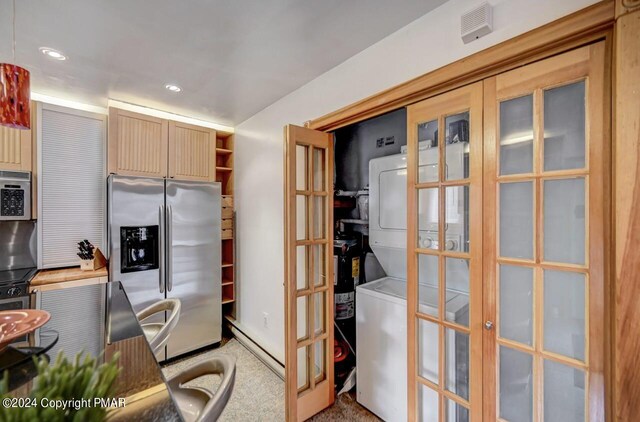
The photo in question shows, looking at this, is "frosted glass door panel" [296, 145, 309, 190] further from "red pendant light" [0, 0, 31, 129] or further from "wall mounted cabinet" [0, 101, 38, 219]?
"wall mounted cabinet" [0, 101, 38, 219]

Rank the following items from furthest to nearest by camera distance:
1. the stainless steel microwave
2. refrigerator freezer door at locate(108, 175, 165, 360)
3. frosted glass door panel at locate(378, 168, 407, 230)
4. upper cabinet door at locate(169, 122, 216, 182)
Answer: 1. upper cabinet door at locate(169, 122, 216, 182)
2. refrigerator freezer door at locate(108, 175, 165, 360)
3. the stainless steel microwave
4. frosted glass door panel at locate(378, 168, 407, 230)

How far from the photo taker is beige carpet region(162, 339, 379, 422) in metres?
2.00

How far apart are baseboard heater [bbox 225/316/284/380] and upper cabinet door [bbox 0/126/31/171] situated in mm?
2534

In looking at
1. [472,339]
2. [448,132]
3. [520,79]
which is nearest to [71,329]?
[472,339]

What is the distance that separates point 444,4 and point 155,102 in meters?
2.67

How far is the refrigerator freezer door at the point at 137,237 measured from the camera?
246 centimetres

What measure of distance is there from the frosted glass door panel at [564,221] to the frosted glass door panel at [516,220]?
0.06 metres

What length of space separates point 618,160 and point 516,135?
15.3 inches

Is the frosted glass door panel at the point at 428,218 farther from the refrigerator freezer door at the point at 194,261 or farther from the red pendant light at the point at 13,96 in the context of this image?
the refrigerator freezer door at the point at 194,261

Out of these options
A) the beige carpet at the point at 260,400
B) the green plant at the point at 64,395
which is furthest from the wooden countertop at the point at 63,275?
the green plant at the point at 64,395

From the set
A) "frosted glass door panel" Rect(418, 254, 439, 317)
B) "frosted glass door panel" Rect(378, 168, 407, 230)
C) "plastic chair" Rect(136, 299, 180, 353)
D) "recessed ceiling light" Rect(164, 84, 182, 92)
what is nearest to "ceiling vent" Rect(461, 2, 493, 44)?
"frosted glass door panel" Rect(378, 168, 407, 230)

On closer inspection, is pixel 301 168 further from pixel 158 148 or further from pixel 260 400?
pixel 260 400

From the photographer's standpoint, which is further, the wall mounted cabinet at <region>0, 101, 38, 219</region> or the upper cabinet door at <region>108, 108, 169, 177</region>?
the upper cabinet door at <region>108, 108, 169, 177</region>

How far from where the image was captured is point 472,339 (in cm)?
134
